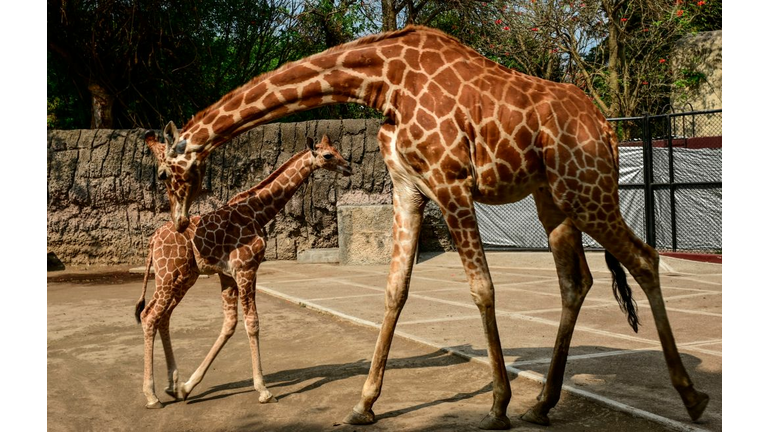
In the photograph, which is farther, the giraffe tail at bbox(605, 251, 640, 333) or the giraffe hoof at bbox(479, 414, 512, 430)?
the giraffe tail at bbox(605, 251, 640, 333)

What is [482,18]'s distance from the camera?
1769 centimetres

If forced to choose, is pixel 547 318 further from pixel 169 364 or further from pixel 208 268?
pixel 169 364

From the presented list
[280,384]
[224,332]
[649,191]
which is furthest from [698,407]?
[649,191]

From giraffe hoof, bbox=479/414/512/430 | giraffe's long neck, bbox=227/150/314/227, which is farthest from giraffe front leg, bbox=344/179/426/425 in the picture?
giraffe's long neck, bbox=227/150/314/227

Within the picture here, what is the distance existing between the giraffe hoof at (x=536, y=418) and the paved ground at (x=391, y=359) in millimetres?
67

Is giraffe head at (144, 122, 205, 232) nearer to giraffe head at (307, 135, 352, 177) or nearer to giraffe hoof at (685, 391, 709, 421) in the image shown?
giraffe head at (307, 135, 352, 177)

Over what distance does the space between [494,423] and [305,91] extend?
7.33ft

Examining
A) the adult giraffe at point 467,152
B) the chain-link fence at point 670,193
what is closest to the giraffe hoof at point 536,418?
the adult giraffe at point 467,152

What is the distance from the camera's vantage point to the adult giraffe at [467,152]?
4.21 m

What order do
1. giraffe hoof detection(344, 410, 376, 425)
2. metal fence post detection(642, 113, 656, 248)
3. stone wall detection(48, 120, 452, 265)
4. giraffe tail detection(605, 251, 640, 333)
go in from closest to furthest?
giraffe hoof detection(344, 410, 376, 425) < giraffe tail detection(605, 251, 640, 333) < metal fence post detection(642, 113, 656, 248) < stone wall detection(48, 120, 452, 265)

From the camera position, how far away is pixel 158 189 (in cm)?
1291

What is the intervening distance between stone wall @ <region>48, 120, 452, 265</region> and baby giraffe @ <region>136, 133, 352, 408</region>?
776cm

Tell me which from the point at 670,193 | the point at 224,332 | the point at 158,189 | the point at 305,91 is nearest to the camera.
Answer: the point at 305,91

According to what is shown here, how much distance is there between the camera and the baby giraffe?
5039 millimetres
